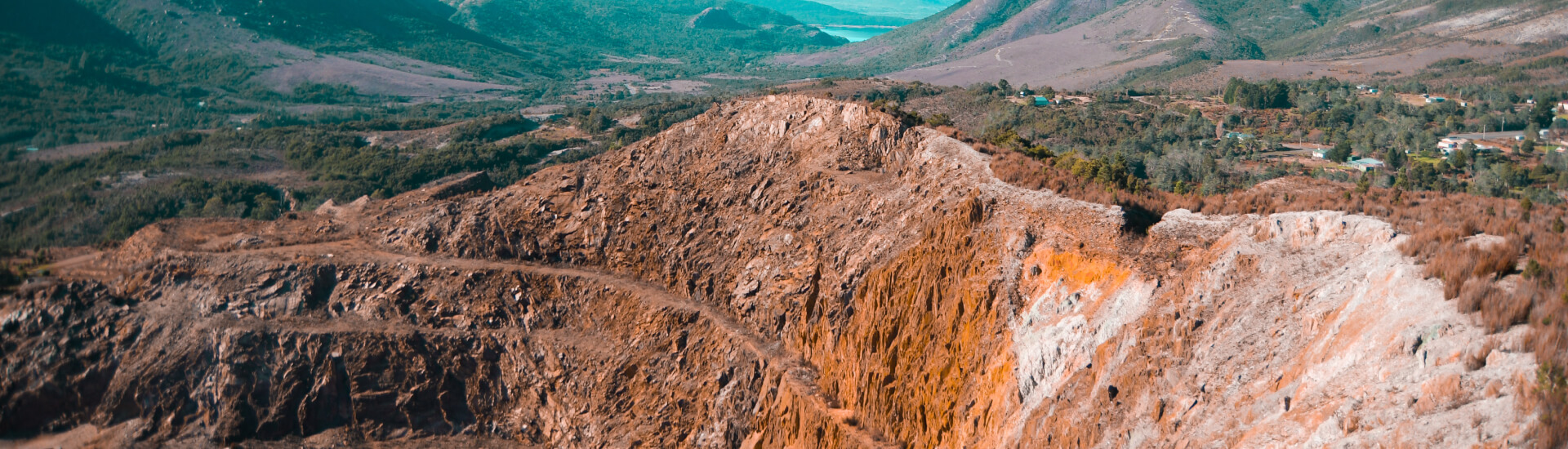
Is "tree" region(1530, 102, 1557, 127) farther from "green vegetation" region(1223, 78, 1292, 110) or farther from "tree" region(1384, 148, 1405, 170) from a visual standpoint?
"green vegetation" region(1223, 78, 1292, 110)

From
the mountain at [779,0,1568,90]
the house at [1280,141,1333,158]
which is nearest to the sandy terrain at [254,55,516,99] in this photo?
the mountain at [779,0,1568,90]

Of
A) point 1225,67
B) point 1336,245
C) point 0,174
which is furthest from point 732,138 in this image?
point 1225,67

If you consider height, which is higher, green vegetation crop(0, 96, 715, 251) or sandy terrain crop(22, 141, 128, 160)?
sandy terrain crop(22, 141, 128, 160)

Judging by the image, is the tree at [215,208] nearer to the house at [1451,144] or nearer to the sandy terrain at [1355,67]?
the house at [1451,144]

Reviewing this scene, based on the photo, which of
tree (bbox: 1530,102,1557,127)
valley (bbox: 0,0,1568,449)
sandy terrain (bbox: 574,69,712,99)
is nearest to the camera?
valley (bbox: 0,0,1568,449)

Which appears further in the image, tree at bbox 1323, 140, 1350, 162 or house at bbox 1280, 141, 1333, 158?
house at bbox 1280, 141, 1333, 158

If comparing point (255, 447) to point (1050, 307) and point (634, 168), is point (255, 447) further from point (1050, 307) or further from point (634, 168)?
point (1050, 307)
